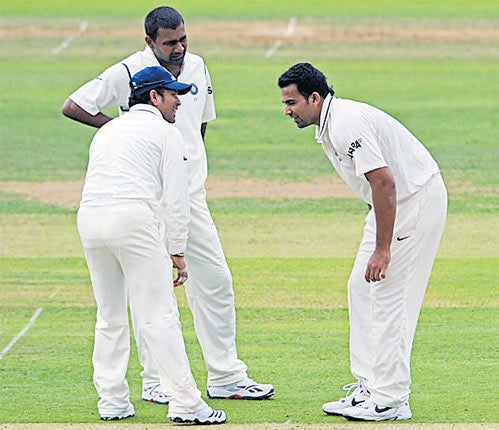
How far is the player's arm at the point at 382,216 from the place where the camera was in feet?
22.2

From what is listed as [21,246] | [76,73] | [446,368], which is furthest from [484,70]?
[446,368]

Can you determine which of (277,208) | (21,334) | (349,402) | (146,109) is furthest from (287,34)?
(146,109)

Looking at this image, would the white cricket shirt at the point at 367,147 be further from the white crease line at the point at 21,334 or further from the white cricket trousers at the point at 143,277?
the white crease line at the point at 21,334

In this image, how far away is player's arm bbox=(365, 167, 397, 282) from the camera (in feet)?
22.2

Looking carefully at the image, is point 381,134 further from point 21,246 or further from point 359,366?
point 21,246

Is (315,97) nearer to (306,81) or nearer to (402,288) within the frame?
(306,81)

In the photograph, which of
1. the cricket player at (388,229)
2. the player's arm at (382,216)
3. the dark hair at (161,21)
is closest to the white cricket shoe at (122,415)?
the cricket player at (388,229)

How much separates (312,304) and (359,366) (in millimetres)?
3779

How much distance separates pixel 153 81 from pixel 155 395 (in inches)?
Answer: 75.2

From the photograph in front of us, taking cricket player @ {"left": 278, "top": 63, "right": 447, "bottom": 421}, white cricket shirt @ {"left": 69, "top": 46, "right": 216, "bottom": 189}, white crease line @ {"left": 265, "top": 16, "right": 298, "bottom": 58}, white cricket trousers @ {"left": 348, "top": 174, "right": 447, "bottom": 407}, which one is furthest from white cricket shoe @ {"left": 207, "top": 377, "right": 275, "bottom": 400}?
white crease line @ {"left": 265, "top": 16, "right": 298, "bottom": 58}

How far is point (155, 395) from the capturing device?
25.4 ft

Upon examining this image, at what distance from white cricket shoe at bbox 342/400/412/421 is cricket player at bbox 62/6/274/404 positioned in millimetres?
848

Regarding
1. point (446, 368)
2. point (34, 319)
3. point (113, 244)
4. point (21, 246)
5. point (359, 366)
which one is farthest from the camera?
point (21, 246)

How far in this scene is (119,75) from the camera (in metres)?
7.78
